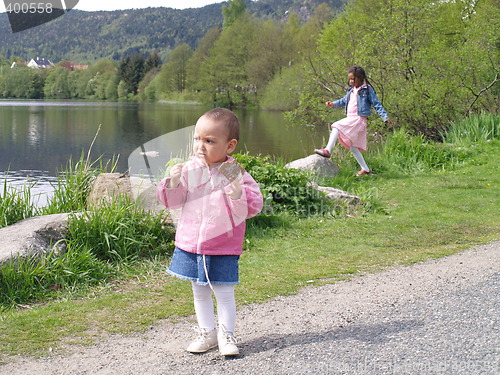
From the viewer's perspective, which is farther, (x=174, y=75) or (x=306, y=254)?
(x=174, y=75)

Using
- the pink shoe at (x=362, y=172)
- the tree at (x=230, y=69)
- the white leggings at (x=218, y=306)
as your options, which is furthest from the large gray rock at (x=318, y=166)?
the tree at (x=230, y=69)

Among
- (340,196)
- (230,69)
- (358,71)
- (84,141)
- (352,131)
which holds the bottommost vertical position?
(84,141)

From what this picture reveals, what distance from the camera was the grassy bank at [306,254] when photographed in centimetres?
379

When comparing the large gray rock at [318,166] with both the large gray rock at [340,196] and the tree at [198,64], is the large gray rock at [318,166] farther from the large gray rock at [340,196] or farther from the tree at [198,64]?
the tree at [198,64]

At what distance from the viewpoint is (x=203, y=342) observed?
3176 mm

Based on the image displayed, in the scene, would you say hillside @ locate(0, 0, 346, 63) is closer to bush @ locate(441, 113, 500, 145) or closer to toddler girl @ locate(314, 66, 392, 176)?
bush @ locate(441, 113, 500, 145)

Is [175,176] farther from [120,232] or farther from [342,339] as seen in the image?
[120,232]

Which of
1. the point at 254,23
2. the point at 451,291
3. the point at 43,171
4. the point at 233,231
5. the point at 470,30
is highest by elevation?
the point at 254,23

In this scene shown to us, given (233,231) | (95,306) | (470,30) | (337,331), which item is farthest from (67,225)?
(470,30)

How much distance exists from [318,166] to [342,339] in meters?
6.42

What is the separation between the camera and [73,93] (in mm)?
78250

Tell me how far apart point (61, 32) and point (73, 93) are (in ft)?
195

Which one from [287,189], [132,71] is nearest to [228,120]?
[287,189]

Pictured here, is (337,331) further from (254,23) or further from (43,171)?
(254,23)
